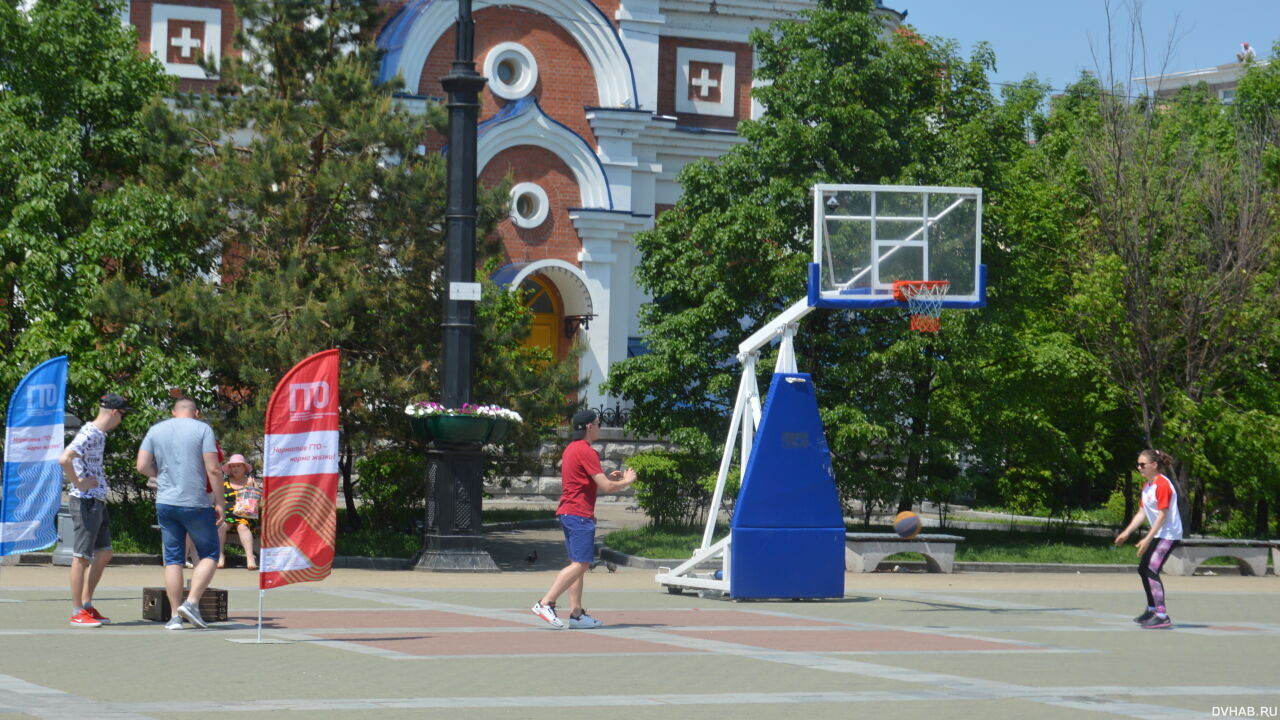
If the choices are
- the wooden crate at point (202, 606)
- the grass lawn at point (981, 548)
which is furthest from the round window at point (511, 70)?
the wooden crate at point (202, 606)

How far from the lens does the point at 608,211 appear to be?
126 feet

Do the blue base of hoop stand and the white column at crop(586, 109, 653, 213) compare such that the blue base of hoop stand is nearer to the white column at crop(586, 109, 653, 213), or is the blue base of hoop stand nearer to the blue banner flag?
the blue banner flag

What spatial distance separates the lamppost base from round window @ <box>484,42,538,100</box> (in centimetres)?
2003

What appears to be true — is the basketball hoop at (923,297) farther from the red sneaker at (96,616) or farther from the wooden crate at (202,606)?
the red sneaker at (96,616)

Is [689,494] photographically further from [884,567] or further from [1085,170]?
[1085,170]

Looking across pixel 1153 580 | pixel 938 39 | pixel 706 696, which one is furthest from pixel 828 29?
pixel 706 696

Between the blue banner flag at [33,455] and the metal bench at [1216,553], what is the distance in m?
16.5

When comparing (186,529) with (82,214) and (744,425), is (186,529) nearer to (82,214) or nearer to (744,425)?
(744,425)

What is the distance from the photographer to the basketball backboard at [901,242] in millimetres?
16844

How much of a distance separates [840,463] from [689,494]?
2539 mm

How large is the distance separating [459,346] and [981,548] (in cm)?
1045

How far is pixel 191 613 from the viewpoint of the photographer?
12281 mm

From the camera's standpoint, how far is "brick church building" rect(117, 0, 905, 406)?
37.0 meters

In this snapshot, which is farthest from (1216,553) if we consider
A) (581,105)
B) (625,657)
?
(581,105)
